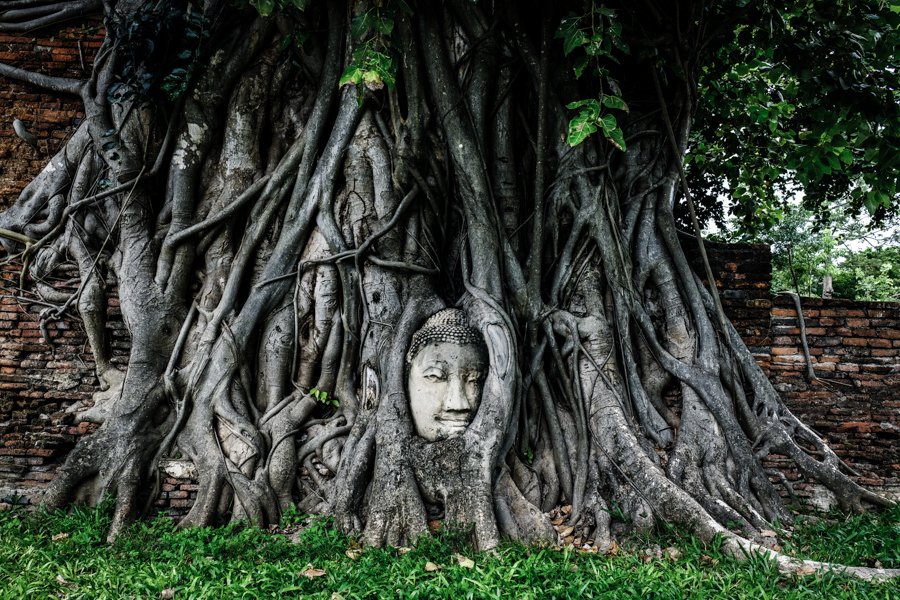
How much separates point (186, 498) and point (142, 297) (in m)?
1.30

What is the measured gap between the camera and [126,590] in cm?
270

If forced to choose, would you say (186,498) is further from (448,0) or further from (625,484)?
(448,0)

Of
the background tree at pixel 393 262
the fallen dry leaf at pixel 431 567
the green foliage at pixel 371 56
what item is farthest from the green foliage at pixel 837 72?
the fallen dry leaf at pixel 431 567

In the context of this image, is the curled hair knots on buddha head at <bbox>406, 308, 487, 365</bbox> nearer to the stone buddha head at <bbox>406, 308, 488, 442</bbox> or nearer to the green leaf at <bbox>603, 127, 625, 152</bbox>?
the stone buddha head at <bbox>406, 308, 488, 442</bbox>

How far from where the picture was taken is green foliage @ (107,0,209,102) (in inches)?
159

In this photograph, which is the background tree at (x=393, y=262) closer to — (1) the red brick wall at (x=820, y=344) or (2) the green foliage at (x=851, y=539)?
(2) the green foliage at (x=851, y=539)

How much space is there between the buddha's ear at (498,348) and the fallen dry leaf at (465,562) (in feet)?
3.19

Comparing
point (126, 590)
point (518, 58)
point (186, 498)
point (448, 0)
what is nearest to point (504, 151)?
point (518, 58)

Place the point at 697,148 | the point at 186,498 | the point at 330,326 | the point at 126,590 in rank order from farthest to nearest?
the point at 697,148, the point at 330,326, the point at 186,498, the point at 126,590

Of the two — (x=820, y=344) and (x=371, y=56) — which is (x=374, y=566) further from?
(x=820, y=344)

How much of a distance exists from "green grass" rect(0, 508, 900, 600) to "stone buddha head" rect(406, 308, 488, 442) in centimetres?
63

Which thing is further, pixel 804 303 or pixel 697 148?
pixel 697 148

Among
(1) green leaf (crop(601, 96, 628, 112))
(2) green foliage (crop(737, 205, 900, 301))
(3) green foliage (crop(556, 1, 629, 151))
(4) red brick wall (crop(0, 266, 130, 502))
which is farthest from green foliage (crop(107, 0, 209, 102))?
(2) green foliage (crop(737, 205, 900, 301))

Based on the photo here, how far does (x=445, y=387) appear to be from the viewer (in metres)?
3.49
